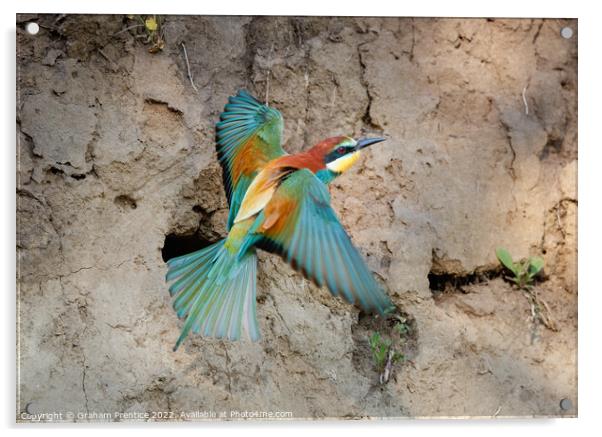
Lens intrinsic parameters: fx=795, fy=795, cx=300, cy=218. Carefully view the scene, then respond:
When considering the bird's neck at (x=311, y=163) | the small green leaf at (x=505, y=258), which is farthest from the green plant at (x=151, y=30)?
the small green leaf at (x=505, y=258)

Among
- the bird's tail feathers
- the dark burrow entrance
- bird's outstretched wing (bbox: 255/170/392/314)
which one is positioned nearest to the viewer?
bird's outstretched wing (bbox: 255/170/392/314)

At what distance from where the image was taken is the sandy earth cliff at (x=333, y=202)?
6.77ft

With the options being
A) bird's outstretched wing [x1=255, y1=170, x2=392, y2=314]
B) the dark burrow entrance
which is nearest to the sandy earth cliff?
the dark burrow entrance

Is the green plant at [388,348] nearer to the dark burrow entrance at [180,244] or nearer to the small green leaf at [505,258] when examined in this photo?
the small green leaf at [505,258]

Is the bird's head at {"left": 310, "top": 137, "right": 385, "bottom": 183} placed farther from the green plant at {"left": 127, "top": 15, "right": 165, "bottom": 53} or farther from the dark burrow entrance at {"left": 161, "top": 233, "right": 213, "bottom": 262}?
the green plant at {"left": 127, "top": 15, "right": 165, "bottom": 53}

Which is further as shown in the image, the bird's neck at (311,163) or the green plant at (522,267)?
the green plant at (522,267)

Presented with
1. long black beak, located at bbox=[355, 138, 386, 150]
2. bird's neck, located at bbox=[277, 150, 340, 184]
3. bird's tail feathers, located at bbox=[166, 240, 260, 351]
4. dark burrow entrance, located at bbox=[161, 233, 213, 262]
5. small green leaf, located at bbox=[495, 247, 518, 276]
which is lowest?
bird's tail feathers, located at bbox=[166, 240, 260, 351]

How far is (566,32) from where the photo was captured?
7.14 feet

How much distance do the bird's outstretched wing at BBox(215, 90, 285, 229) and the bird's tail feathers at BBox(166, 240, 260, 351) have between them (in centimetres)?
11

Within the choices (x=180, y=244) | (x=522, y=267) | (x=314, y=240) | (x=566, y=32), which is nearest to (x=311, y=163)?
(x=314, y=240)

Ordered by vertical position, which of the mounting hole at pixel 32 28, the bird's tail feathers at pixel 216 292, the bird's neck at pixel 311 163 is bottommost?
the bird's tail feathers at pixel 216 292

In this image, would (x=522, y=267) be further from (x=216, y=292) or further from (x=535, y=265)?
(x=216, y=292)

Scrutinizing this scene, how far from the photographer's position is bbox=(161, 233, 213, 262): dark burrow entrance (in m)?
2.11

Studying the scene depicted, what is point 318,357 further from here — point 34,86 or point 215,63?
point 34,86
